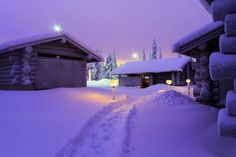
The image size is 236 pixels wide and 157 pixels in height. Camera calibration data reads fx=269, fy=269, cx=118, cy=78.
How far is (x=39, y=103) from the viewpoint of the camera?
35.8ft

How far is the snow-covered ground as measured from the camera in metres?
6.30

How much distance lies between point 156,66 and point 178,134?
110 feet

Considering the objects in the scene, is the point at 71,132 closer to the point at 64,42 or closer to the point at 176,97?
the point at 176,97

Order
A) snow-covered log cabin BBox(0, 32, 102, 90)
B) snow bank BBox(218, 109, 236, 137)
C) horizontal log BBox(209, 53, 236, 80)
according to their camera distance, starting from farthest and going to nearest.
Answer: snow-covered log cabin BBox(0, 32, 102, 90), snow bank BBox(218, 109, 236, 137), horizontal log BBox(209, 53, 236, 80)

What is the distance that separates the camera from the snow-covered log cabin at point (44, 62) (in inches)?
588

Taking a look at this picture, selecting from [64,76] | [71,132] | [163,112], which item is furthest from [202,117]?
[64,76]

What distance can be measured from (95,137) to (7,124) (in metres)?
2.57

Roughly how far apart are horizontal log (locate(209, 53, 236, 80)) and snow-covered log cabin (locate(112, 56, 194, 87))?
33.7m

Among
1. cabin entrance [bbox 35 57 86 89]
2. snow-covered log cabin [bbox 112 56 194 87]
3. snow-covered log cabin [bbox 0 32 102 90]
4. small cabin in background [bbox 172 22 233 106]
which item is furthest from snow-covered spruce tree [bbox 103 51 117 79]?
small cabin in background [bbox 172 22 233 106]

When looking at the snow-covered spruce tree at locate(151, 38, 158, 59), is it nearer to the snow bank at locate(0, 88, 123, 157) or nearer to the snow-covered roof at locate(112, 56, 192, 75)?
the snow-covered roof at locate(112, 56, 192, 75)

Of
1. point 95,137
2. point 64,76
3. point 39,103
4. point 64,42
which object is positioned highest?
point 64,42

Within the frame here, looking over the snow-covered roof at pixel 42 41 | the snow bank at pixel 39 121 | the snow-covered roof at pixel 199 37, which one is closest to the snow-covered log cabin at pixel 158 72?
the snow-covered roof at pixel 42 41

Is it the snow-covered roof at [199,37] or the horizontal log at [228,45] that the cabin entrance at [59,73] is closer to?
the snow-covered roof at [199,37]

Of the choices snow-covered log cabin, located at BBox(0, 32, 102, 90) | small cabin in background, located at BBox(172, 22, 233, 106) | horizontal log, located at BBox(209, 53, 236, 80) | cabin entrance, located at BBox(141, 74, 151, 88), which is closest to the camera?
horizontal log, located at BBox(209, 53, 236, 80)
